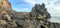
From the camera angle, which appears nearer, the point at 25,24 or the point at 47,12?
the point at 25,24

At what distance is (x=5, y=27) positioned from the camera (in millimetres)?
21266

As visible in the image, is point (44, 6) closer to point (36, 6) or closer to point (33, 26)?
point (36, 6)

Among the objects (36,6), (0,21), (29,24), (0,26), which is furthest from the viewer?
(36,6)

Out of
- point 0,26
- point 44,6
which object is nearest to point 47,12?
point 44,6

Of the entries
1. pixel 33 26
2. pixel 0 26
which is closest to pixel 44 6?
pixel 33 26

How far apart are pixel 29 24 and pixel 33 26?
88 cm

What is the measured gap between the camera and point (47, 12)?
218ft

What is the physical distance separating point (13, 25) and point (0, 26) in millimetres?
1731

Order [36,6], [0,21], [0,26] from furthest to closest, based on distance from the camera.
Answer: [36,6]
[0,21]
[0,26]

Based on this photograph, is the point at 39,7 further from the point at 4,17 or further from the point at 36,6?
the point at 4,17

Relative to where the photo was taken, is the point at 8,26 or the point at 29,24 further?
the point at 29,24

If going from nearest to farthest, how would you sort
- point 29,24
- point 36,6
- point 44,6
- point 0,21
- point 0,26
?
point 0,26 → point 0,21 → point 29,24 → point 36,6 → point 44,6

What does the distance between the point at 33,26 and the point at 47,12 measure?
42.5 meters

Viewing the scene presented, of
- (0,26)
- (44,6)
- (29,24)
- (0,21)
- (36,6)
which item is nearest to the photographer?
(0,26)
